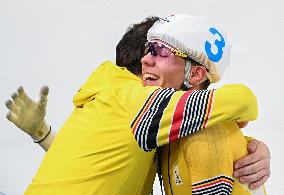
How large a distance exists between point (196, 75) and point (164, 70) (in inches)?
3.3

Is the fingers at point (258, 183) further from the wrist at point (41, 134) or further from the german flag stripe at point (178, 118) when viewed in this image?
the wrist at point (41, 134)

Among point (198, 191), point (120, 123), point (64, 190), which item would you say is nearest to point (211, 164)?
point (198, 191)

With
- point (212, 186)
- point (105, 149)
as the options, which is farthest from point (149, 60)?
point (212, 186)

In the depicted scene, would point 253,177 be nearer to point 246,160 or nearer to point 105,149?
point 246,160

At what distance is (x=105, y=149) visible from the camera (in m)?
1.07

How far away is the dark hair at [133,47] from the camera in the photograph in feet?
4.63

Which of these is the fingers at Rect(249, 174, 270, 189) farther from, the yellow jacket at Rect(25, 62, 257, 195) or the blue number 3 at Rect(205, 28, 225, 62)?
the blue number 3 at Rect(205, 28, 225, 62)

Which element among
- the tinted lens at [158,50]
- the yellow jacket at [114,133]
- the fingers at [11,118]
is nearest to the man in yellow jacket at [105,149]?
the yellow jacket at [114,133]

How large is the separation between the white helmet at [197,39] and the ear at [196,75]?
0.01m

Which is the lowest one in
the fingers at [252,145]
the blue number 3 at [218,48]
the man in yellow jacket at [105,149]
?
the fingers at [252,145]

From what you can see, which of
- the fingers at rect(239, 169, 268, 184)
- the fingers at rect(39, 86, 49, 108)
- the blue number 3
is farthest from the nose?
the fingers at rect(39, 86, 49, 108)

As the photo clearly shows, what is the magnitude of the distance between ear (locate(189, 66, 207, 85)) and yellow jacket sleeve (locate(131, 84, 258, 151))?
25 cm

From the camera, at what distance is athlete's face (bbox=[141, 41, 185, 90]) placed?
4.00 ft

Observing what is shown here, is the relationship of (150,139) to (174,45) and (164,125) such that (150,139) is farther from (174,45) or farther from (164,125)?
(174,45)
